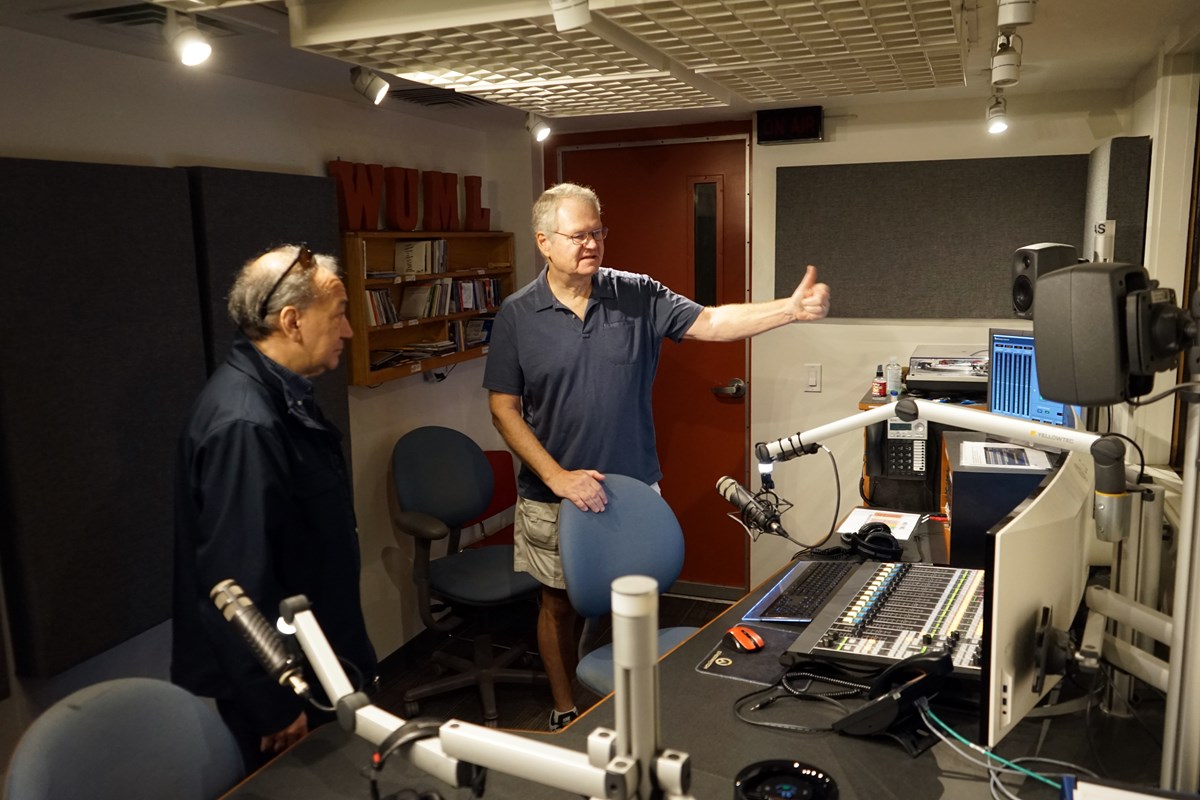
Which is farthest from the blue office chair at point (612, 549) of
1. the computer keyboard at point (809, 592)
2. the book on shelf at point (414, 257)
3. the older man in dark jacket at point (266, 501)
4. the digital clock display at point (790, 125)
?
the digital clock display at point (790, 125)

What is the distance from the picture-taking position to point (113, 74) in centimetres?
273

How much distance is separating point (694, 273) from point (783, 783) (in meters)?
3.51

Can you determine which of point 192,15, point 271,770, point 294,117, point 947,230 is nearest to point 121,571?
point 271,770

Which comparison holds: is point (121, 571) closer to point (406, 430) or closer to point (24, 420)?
point (24, 420)

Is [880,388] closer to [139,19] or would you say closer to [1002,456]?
[1002,456]

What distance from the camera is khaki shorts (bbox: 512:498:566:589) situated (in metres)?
3.03

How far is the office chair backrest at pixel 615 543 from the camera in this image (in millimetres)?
2586

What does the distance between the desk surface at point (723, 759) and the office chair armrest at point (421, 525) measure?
182 centimetres

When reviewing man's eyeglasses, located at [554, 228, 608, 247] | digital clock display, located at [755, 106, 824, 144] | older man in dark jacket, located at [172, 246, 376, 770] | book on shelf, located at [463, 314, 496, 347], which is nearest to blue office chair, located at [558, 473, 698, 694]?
older man in dark jacket, located at [172, 246, 376, 770]

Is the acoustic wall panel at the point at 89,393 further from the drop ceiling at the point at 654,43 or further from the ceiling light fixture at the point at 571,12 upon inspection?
the ceiling light fixture at the point at 571,12

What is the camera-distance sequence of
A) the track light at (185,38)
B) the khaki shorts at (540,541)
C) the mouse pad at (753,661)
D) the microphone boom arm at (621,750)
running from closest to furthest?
the microphone boom arm at (621,750) → the mouse pad at (753,661) → the track light at (185,38) → the khaki shorts at (540,541)

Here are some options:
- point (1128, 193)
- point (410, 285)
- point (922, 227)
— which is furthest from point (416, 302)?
point (1128, 193)

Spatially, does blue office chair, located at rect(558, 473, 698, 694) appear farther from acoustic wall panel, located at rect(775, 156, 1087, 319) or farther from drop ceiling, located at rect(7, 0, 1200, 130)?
acoustic wall panel, located at rect(775, 156, 1087, 319)

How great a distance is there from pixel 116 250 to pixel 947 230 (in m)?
3.40
